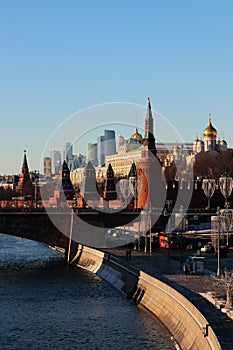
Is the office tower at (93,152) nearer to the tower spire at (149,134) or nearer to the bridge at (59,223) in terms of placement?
the tower spire at (149,134)

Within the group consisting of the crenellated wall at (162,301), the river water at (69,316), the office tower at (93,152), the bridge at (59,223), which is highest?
the office tower at (93,152)

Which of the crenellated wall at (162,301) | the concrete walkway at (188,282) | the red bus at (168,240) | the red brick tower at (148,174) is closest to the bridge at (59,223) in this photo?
the red bus at (168,240)

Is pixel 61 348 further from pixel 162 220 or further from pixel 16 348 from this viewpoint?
pixel 162 220

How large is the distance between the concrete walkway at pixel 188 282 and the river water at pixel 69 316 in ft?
8.19

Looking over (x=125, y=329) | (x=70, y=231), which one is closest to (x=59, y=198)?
(x=70, y=231)

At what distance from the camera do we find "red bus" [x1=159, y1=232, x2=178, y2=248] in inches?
2592

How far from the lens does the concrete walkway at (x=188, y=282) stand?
28.5 metres

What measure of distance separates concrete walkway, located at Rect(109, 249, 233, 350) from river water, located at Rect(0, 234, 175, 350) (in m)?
2.50

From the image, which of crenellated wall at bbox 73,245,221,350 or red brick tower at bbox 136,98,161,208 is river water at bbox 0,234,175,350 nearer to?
crenellated wall at bbox 73,245,221,350

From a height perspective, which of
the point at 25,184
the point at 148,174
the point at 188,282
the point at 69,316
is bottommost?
the point at 69,316

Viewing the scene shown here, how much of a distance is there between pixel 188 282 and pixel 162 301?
4.28m

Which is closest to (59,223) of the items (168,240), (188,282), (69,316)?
(168,240)

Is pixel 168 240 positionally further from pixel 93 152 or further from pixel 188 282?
pixel 93 152

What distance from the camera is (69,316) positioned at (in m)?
39.2
